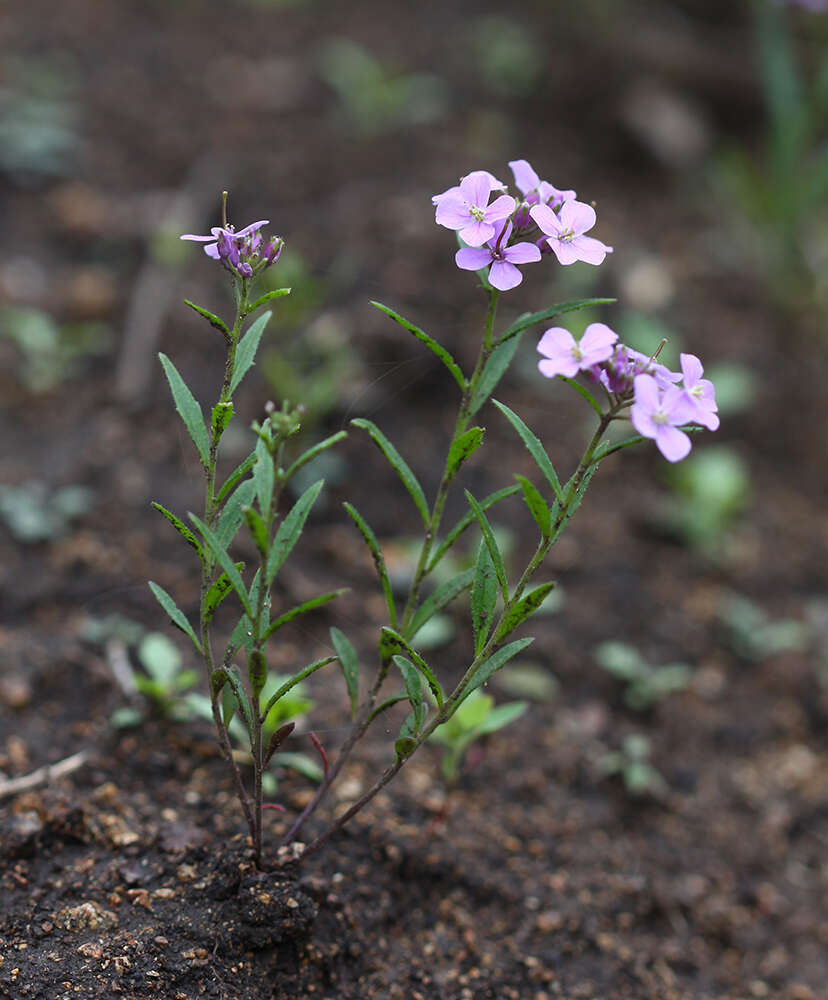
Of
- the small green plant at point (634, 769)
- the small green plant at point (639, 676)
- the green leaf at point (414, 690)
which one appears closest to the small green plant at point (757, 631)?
the small green plant at point (639, 676)

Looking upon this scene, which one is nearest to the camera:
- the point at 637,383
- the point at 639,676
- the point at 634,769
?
the point at 637,383

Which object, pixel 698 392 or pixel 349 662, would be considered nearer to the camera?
pixel 698 392

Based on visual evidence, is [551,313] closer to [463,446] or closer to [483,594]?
[463,446]

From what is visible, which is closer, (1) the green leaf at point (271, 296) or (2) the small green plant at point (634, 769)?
(1) the green leaf at point (271, 296)

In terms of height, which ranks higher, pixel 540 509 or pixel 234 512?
pixel 540 509

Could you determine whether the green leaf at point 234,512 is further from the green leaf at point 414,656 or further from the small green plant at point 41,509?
the small green plant at point 41,509

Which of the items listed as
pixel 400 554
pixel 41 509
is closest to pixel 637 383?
pixel 400 554
